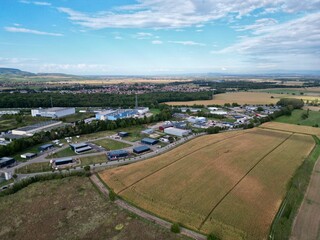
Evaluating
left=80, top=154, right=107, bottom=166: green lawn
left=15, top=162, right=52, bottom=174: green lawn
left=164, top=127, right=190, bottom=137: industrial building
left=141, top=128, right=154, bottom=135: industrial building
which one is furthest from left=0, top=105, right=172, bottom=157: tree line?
left=80, top=154, right=107, bottom=166: green lawn

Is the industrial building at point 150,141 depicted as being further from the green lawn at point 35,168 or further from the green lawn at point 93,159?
the green lawn at point 35,168

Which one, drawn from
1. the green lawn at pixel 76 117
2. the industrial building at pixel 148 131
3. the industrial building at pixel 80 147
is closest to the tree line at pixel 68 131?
the industrial building at pixel 148 131

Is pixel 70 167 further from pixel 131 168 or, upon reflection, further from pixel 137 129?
pixel 137 129

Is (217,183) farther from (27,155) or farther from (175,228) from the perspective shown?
(27,155)

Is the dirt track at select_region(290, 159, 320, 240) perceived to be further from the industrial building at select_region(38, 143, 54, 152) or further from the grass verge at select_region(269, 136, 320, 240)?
the industrial building at select_region(38, 143, 54, 152)

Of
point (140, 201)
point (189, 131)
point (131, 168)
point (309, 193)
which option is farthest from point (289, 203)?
point (189, 131)

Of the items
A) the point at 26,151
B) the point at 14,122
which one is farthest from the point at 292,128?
the point at 14,122
